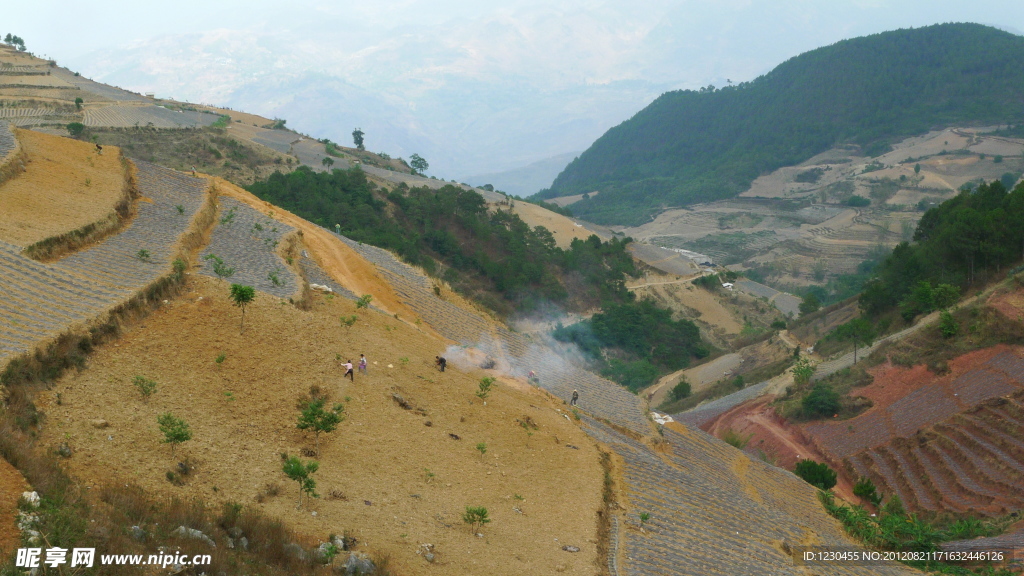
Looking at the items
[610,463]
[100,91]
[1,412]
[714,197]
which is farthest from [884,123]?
[1,412]

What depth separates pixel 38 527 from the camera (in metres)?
7.14

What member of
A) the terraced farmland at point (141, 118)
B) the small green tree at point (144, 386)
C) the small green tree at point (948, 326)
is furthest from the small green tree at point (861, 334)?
the terraced farmland at point (141, 118)

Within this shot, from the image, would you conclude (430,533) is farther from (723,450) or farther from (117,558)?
(723,450)

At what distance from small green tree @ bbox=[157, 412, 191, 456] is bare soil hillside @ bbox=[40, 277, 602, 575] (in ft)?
0.73

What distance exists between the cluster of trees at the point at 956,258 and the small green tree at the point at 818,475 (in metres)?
12.8

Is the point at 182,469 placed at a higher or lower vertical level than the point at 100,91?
lower

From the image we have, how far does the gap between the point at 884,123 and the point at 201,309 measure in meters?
150

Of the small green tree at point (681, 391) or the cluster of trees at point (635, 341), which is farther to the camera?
the cluster of trees at point (635, 341)

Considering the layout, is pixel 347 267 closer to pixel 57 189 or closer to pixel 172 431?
pixel 57 189

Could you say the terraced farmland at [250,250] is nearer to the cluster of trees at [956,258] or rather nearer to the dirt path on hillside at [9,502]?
the dirt path on hillside at [9,502]

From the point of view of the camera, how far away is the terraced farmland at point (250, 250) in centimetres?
1669

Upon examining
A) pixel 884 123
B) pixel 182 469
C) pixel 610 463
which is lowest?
pixel 610 463

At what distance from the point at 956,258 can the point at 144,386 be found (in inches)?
1528

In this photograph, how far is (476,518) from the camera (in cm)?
1130
